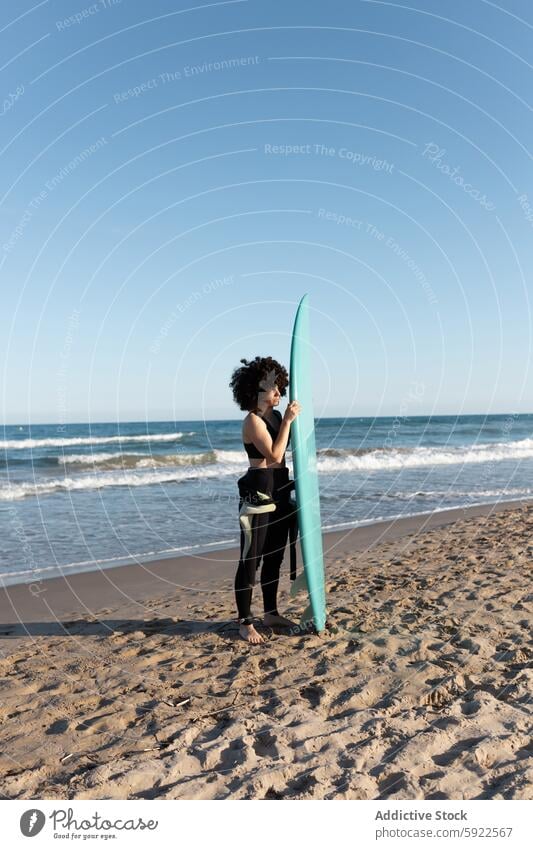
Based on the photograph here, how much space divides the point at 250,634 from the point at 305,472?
51.7 inches

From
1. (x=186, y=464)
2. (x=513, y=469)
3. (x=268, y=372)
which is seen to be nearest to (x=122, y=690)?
(x=268, y=372)

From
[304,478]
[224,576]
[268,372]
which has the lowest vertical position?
[224,576]

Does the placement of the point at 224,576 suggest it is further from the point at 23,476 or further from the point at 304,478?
the point at 23,476

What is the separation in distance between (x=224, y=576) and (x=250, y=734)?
4.38 meters

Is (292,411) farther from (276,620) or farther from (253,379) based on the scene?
(276,620)

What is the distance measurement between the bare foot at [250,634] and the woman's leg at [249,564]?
0.13 ft

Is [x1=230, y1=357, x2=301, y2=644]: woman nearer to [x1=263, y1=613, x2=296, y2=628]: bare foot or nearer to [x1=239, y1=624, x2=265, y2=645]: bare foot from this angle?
[x1=239, y1=624, x2=265, y2=645]: bare foot

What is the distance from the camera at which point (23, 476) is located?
1988 centimetres

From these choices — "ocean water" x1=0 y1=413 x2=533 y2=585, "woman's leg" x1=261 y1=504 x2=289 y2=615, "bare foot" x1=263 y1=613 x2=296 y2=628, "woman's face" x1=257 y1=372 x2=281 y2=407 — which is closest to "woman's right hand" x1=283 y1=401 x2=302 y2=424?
"woman's face" x1=257 y1=372 x2=281 y2=407

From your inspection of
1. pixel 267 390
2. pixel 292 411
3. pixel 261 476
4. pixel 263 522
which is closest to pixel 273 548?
pixel 263 522

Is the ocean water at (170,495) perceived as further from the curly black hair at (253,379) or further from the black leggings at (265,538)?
the curly black hair at (253,379)

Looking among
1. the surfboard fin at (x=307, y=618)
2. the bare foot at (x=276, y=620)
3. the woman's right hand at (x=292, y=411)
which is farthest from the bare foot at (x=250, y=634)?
the woman's right hand at (x=292, y=411)

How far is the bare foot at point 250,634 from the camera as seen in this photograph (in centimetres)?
479

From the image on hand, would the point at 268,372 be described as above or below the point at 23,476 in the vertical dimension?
above
